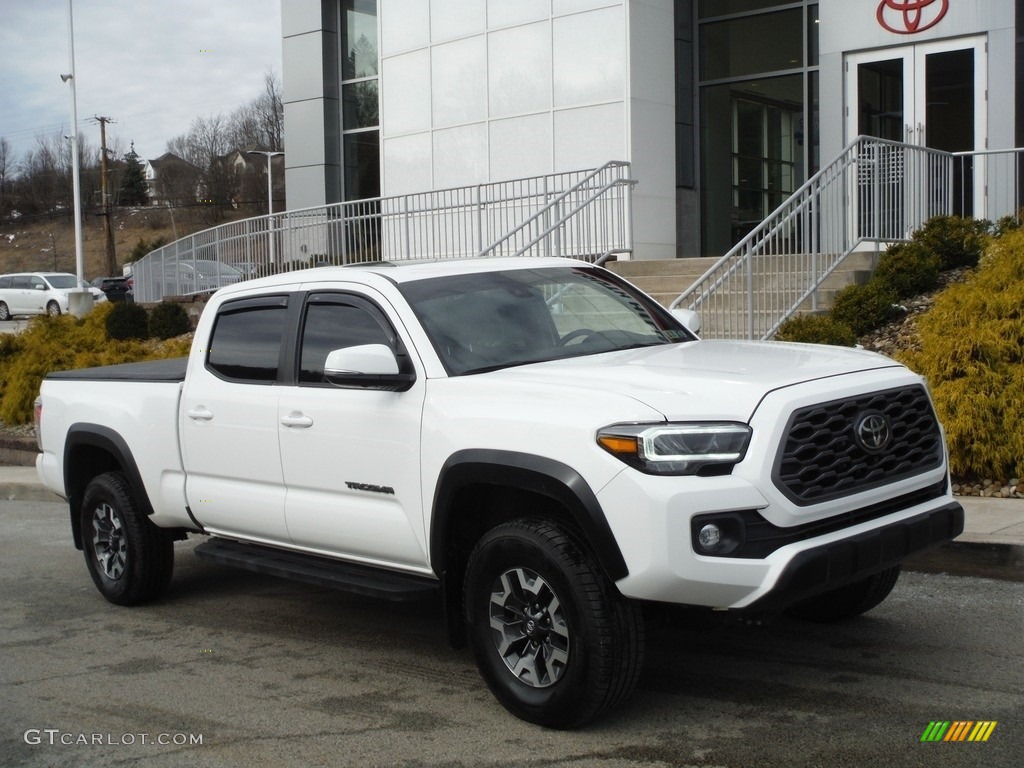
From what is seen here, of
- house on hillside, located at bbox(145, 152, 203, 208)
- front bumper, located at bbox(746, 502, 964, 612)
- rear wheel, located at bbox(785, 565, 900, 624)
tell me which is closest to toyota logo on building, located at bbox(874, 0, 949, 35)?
rear wheel, located at bbox(785, 565, 900, 624)

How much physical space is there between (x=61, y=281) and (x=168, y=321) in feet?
76.5

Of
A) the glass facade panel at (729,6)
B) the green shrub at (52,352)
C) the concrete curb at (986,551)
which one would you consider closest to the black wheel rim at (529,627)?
the concrete curb at (986,551)

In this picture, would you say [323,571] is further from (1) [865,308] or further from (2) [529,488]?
(1) [865,308]

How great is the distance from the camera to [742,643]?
234 inches

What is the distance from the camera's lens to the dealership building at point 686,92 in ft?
56.4

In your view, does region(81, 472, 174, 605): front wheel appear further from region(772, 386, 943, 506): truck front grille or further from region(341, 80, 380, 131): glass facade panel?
region(341, 80, 380, 131): glass facade panel

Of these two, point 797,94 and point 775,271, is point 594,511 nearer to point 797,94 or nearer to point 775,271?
point 775,271

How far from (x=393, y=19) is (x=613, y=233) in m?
8.61

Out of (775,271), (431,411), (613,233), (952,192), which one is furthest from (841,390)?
(613,233)

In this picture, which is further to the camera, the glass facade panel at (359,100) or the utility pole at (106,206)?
the utility pole at (106,206)

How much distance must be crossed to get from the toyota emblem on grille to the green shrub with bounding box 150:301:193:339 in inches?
701

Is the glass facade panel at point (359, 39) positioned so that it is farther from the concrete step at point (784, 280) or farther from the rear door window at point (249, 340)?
the rear door window at point (249, 340)

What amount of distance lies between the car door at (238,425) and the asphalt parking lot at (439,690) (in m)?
0.74

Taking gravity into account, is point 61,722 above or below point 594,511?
below
